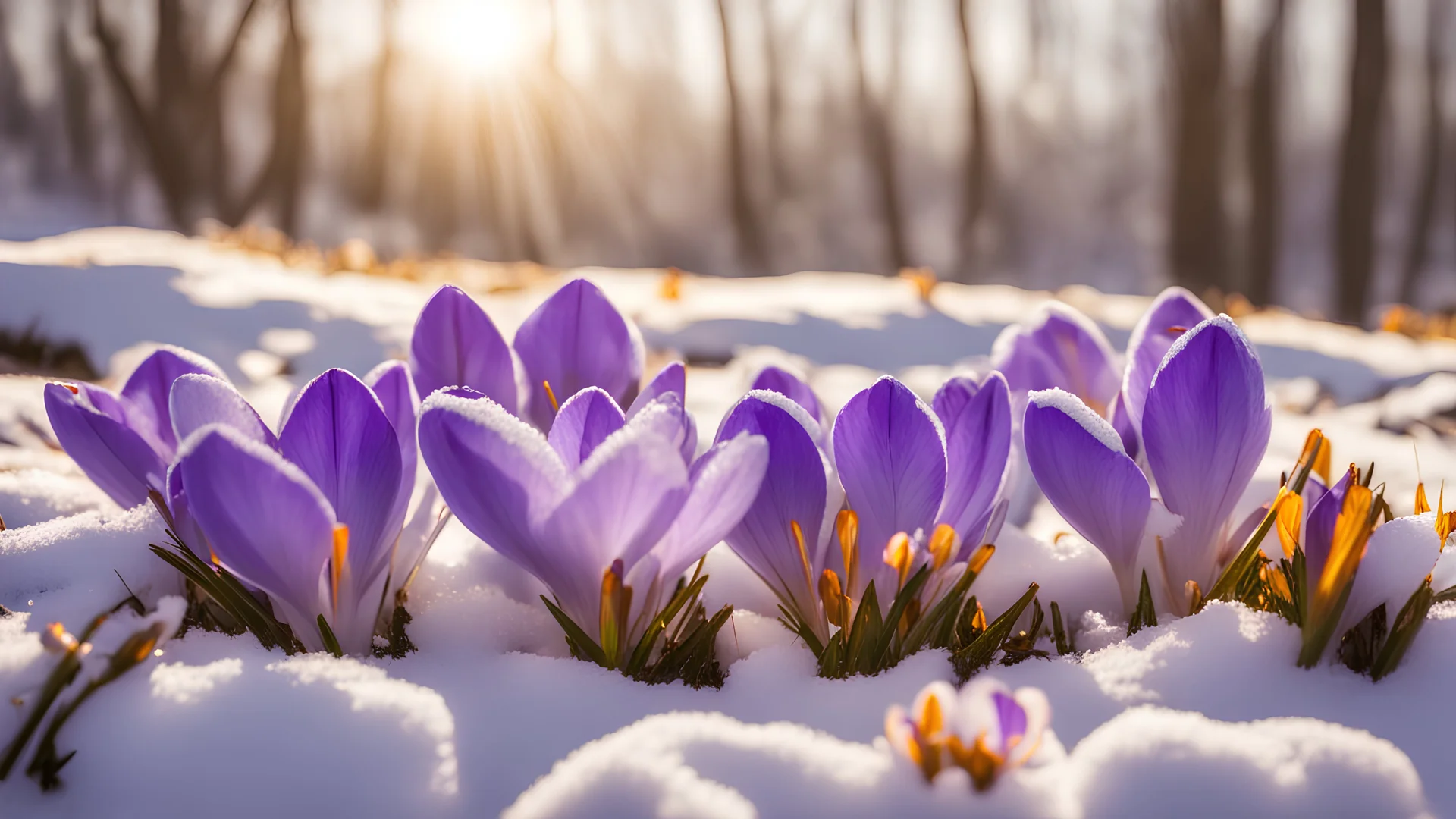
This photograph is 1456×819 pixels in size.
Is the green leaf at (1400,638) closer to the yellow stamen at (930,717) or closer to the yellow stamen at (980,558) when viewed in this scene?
the yellow stamen at (980,558)

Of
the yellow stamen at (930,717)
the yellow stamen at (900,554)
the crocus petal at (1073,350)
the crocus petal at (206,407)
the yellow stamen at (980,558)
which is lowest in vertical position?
the yellow stamen at (930,717)

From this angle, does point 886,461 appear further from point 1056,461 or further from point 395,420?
point 395,420

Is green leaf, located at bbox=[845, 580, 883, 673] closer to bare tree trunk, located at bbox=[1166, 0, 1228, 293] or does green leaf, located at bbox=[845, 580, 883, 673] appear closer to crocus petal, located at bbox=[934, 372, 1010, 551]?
crocus petal, located at bbox=[934, 372, 1010, 551]

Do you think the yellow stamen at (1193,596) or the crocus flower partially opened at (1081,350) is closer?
the yellow stamen at (1193,596)

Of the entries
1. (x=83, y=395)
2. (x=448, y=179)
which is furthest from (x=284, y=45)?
(x=83, y=395)

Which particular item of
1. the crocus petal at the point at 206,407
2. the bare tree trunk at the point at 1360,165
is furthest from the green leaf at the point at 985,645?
the bare tree trunk at the point at 1360,165

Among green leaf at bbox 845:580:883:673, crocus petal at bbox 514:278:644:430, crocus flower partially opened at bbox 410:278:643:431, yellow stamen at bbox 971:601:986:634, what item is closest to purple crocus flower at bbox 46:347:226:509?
Result: crocus flower partially opened at bbox 410:278:643:431
